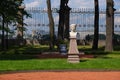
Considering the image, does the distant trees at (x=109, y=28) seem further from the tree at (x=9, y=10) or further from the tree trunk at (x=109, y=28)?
the tree at (x=9, y=10)

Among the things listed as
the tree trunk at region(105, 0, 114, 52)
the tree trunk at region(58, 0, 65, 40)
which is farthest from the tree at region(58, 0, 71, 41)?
the tree trunk at region(105, 0, 114, 52)

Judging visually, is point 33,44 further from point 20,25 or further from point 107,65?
point 107,65

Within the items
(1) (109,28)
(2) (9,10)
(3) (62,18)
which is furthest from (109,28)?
(2) (9,10)

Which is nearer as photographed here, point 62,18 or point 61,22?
point 61,22

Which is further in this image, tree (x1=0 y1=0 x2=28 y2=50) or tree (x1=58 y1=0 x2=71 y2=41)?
tree (x1=58 y1=0 x2=71 y2=41)

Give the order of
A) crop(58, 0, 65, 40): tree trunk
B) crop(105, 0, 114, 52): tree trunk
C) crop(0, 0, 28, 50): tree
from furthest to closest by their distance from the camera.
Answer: crop(58, 0, 65, 40): tree trunk, crop(105, 0, 114, 52): tree trunk, crop(0, 0, 28, 50): tree

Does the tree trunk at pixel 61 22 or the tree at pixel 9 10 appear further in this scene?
the tree trunk at pixel 61 22

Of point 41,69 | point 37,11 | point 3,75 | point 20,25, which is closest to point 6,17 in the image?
point 20,25

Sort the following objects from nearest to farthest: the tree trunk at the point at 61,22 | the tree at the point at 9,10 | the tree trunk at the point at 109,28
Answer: the tree at the point at 9,10
the tree trunk at the point at 109,28
the tree trunk at the point at 61,22

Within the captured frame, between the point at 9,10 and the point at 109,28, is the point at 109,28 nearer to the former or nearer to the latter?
the point at 109,28

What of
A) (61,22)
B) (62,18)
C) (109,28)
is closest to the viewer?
(109,28)

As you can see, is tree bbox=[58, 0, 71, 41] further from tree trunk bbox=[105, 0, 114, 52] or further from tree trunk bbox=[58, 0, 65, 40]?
tree trunk bbox=[105, 0, 114, 52]

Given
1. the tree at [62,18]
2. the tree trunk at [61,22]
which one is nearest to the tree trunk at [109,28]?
the tree at [62,18]

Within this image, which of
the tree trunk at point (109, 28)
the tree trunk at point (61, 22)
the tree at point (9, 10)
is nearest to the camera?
the tree at point (9, 10)
